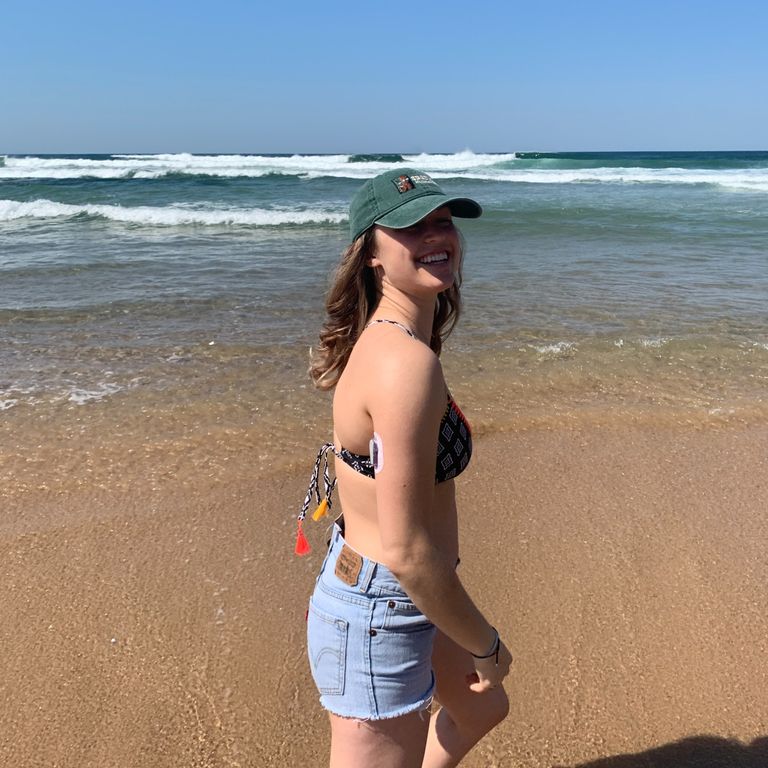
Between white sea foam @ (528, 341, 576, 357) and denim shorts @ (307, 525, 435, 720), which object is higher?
denim shorts @ (307, 525, 435, 720)

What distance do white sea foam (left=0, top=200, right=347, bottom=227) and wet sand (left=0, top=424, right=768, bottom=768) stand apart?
13.1 metres

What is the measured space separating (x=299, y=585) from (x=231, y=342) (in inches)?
146

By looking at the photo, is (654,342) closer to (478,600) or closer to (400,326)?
(478,600)

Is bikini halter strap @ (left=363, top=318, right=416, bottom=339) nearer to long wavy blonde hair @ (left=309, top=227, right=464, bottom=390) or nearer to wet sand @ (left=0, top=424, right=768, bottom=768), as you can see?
long wavy blonde hair @ (left=309, top=227, right=464, bottom=390)

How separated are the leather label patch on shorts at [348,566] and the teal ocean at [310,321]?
2734 millimetres

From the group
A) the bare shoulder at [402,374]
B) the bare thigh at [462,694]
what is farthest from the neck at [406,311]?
the bare thigh at [462,694]

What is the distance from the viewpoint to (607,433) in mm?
4355

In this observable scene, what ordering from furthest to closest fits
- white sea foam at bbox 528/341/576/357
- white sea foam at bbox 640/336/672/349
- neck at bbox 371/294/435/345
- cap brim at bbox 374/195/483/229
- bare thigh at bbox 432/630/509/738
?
1. white sea foam at bbox 640/336/672/349
2. white sea foam at bbox 528/341/576/357
3. bare thigh at bbox 432/630/509/738
4. neck at bbox 371/294/435/345
5. cap brim at bbox 374/195/483/229

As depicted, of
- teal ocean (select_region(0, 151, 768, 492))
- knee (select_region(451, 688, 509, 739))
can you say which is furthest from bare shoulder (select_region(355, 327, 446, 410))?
teal ocean (select_region(0, 151, 768, 492))

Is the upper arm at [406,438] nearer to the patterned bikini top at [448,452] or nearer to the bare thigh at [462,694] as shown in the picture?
the patterned bikini top at [448,452]

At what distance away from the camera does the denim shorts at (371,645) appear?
1.51 meters

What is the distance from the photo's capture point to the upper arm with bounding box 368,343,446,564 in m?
1.28

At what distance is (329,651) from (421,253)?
916 millimetres

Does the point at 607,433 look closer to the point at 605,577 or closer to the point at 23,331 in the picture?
the point at 605,577
